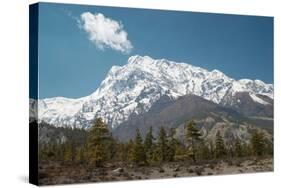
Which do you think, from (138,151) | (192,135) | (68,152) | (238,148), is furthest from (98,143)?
(238,148)

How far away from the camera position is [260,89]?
16.6 m

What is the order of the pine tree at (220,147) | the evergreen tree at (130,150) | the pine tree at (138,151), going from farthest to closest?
the pine tree at (220,147)
the pine tree at (138,151)
the evergreen tree at (130,150)

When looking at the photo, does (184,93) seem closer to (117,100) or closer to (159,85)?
(159,85)

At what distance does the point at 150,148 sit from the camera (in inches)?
598

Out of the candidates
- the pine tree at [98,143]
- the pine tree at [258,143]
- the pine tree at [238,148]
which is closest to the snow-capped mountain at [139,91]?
the pine tree at [98,143]

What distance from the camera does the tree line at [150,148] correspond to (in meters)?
14.2

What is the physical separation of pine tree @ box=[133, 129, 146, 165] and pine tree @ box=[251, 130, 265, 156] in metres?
2.99

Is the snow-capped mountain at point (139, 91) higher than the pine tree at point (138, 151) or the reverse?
higher

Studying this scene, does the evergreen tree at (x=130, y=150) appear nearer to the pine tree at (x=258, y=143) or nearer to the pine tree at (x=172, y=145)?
the pine tree at (x=172, y=145)

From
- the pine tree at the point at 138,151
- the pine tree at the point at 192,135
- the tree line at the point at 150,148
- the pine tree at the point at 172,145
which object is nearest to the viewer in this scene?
the tree line at the point at 150,148

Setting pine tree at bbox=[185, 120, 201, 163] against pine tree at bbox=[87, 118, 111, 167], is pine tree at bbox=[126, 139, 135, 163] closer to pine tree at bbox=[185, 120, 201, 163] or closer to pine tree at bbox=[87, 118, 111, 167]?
pine tree at bbox=[87, 118, 111, 167]

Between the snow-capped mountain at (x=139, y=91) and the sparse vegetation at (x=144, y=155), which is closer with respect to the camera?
the sparse vegetation at (x=144, y=155)

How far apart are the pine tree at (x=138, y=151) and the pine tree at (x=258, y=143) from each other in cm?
299

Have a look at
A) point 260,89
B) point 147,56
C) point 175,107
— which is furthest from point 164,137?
point 260,89
